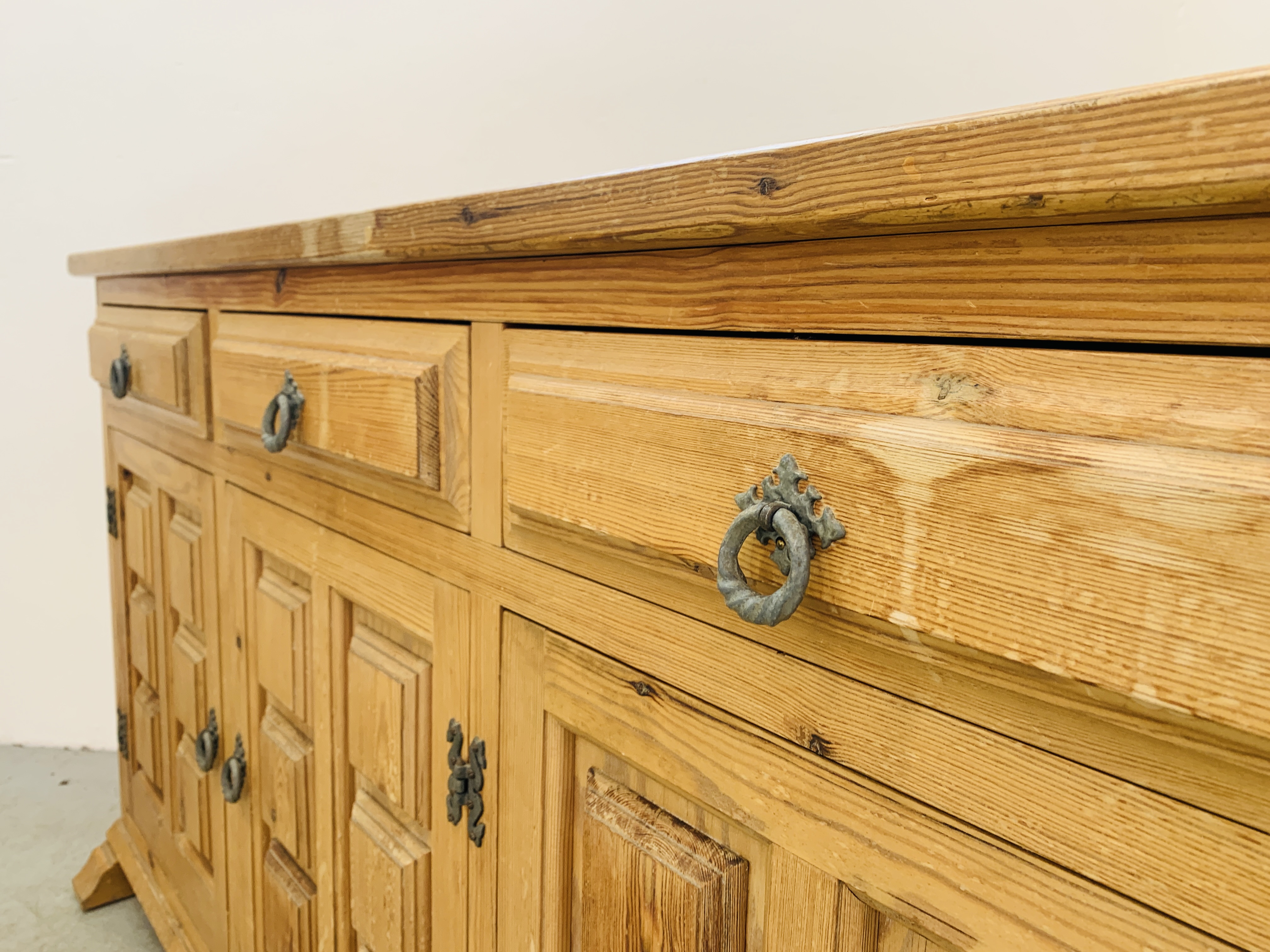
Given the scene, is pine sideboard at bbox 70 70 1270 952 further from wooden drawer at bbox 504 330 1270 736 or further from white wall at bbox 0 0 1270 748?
white wall at bbox 0 0 1270 748

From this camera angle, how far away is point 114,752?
1973 mm

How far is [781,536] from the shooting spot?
38cm

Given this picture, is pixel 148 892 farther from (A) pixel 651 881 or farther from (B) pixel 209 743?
(A) pixel 651 881

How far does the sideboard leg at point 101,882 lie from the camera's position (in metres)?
1.41

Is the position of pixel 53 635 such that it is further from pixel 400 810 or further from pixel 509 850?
pixel 509 850

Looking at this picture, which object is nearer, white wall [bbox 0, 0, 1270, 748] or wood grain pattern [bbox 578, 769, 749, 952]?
wood grain pattern [bbox 578, 769, 749, 952]

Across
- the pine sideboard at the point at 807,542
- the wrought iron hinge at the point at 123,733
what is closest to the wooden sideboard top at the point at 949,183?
the pine sideboard at the point at 807,542

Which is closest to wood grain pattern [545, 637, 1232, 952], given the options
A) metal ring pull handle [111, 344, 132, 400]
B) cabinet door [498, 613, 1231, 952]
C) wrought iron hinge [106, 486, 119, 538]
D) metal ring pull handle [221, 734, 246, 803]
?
cabinet door [498, 613, 1231, 952]

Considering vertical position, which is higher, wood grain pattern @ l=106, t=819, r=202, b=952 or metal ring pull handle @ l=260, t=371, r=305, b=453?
metal ring pull handle @ l=260, t=371, r=305, b=453

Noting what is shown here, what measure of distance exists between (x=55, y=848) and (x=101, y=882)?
0.87 ft

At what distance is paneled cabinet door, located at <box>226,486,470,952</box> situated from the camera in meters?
0.64

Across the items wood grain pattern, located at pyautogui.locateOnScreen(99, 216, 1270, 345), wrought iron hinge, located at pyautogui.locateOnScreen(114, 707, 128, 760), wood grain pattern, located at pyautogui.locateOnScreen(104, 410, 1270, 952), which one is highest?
wood grain pattern, located at pyautogui.locateOnScreen(99, 216, 1270, 345)

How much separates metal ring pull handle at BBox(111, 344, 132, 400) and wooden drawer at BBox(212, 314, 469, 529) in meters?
0.34

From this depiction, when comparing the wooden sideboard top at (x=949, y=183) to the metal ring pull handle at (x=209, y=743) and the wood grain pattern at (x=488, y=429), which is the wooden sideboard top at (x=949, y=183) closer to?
the wood grain pattern at (x=488, y=429)
